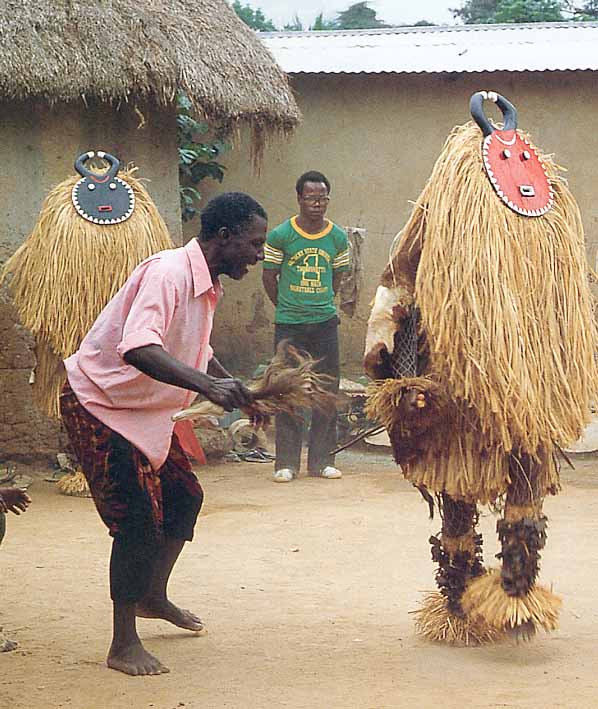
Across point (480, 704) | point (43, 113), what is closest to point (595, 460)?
point (43, 113)

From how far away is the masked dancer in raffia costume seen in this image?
12.3ft

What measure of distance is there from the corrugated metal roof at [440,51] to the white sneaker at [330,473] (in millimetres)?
3904

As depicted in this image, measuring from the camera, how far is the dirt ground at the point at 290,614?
3664mm

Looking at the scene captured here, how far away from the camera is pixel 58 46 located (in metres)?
7.23

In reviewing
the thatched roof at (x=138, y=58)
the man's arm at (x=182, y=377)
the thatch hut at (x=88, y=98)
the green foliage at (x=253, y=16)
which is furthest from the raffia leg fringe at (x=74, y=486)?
the green foliage at (x=253, y=16)

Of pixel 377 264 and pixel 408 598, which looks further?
pixel 377 264

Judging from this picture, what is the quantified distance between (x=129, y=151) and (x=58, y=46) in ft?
2.90

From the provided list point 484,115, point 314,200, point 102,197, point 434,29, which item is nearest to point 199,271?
point 484,115

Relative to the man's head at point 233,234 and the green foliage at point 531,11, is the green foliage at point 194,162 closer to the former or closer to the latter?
the man's head at point 233,234

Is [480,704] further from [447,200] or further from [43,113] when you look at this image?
[43,113]

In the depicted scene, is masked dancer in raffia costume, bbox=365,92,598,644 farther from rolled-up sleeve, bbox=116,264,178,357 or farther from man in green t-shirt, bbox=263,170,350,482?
man in green t-shirt, bbox=263,170,350,482

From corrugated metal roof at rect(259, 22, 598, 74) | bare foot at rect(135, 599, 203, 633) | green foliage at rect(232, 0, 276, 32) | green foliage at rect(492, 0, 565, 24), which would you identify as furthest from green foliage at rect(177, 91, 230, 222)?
green foliage at rect(232, 0, 276, 32)

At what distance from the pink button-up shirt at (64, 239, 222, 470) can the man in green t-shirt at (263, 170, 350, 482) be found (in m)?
3.72

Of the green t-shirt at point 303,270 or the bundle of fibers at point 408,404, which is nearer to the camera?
the bundle of fibers at point 408,404
